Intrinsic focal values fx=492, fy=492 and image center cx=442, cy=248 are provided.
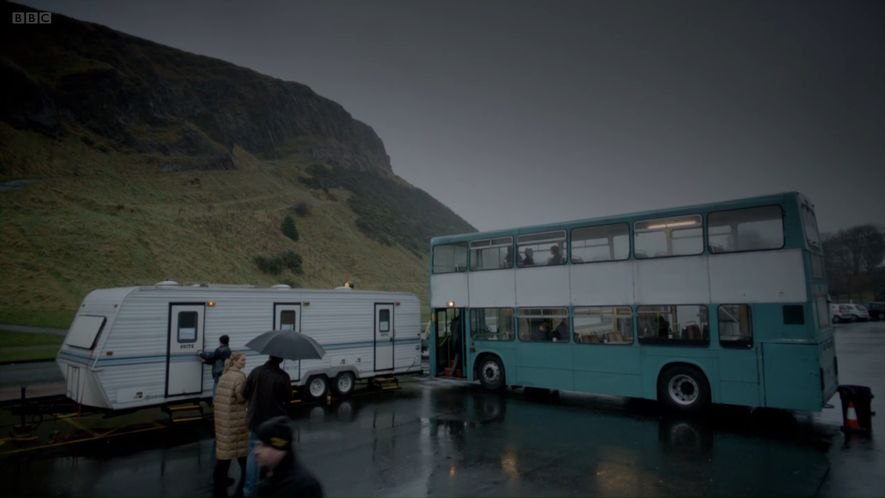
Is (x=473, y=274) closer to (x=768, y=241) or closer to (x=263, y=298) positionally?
(x=263, y=298)

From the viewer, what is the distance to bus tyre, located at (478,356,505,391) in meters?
15.8

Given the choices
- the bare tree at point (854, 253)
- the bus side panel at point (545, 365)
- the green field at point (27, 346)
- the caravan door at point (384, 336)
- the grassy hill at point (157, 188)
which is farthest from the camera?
the bare tree at point (854, 253)

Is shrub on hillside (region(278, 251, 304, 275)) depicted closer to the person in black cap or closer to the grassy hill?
the grassy hill

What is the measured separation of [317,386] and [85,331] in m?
5.99

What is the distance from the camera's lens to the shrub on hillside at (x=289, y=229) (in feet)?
224

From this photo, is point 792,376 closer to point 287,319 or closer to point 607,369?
point 607,369

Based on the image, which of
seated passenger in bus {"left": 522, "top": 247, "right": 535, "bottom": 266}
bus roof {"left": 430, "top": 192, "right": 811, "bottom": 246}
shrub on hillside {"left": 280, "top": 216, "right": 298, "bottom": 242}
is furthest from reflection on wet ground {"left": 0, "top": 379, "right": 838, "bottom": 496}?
shrub on hillside {"left": 280, "top": 216, "right": 298, "bottom": 242}

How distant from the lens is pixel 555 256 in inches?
577

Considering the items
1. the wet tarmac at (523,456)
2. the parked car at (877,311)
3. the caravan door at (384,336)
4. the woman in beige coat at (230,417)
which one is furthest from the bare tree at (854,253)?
the woman in beige coat at (230,417)

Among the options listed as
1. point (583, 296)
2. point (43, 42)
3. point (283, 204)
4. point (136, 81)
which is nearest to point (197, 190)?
point (283, 204)

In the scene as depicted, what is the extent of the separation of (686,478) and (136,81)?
101 m

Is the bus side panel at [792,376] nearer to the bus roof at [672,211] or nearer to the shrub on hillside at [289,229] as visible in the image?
the bus roof at [672,211]

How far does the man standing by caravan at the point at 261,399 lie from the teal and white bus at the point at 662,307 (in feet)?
31.1

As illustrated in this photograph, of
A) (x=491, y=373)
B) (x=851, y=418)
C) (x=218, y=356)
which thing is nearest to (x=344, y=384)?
(x=218, y=356)
